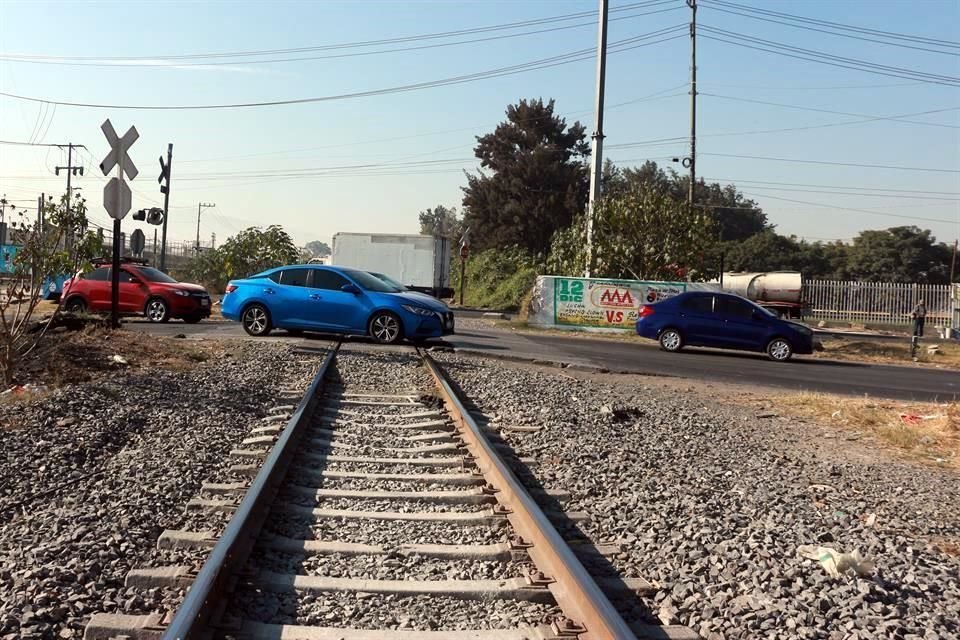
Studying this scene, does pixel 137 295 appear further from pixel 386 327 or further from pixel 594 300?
pixel 594 300

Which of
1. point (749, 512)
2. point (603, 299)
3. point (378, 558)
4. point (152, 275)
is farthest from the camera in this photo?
point (603, 299)

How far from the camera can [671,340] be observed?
22.1 metres

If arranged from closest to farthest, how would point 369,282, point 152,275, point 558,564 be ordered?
point 558,564
point 369,282
point 152,275

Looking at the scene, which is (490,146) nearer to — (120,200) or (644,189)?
(644,189)

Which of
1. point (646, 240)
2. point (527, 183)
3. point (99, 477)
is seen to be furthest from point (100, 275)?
point (527, 183)

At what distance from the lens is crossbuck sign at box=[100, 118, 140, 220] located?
50.1ft

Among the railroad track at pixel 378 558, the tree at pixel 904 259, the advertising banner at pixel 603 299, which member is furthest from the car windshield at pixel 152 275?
the tree at pixel 904 259

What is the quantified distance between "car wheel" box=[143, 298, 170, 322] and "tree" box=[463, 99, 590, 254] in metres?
41.4

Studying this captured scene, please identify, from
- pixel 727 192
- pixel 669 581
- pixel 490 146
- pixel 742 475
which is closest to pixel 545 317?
pixel 742 475

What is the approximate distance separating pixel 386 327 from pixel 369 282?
110cm

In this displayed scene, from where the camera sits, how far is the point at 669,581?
14.3ft

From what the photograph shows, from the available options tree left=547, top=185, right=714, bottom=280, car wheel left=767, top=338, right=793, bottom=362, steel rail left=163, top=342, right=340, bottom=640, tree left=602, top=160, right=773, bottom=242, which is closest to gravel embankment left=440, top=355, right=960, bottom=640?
steel rail left=163, top=342, right=340, bottom=640

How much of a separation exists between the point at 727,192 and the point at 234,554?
355 ft

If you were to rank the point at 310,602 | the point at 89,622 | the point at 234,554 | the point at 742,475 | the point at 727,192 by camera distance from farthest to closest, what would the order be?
the point at 727,192
the point at 742,475
the point at 234,554
the point at 310,602
the point at 89,622
